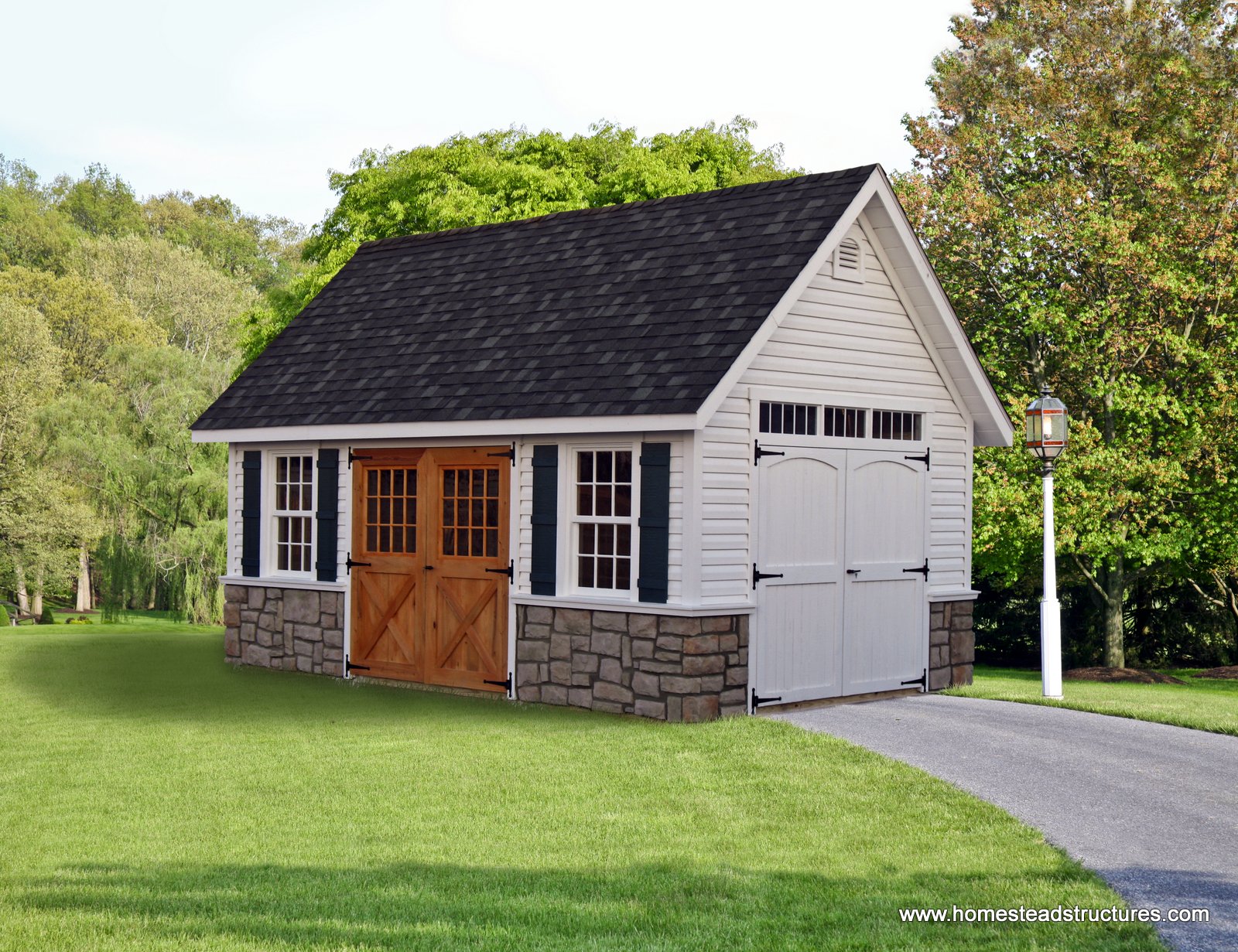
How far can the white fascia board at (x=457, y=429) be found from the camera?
12398mm

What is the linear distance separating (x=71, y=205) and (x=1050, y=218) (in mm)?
54519

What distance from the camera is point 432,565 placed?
14.8m

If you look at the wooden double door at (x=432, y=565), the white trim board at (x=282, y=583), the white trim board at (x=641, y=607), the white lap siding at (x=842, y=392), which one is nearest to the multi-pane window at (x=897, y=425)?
the white lap siding at (x=842, y=392)

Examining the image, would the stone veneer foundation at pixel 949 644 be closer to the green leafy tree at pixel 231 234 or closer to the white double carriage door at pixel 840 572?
the white double carriage door at pixel 840 572

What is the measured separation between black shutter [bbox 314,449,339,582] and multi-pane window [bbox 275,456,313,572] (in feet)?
1.21

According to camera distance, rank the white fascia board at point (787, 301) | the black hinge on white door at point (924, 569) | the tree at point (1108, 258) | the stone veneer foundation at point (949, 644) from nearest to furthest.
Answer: the white fascia board at point (787, 301)
the black hinge on white door at point (924, 569)
the stone veneer foundation at point (949, 644)
the tree at point (1108, 258)

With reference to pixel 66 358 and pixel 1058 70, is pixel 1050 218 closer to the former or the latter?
pixel 1058 70

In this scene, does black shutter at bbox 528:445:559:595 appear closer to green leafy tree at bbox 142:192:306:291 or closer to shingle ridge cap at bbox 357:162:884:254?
shingle ridge cap at bbox 357:162:884:254

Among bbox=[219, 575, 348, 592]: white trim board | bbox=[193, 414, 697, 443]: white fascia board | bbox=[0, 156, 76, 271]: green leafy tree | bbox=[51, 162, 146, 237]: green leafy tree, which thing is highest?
bbox=[51, 162, 146, 237]: green leafy tree

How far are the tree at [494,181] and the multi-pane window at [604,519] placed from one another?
13.8 metres

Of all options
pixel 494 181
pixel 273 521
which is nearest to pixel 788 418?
pixel 273 521

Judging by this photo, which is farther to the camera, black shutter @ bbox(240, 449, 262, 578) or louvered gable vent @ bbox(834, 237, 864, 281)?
black shutter @ bbox(240, 449, 262, 578)

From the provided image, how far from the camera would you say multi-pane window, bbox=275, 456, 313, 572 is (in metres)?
16.2

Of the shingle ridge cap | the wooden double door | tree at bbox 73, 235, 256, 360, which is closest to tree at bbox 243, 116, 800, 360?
the shingle ridge cap
